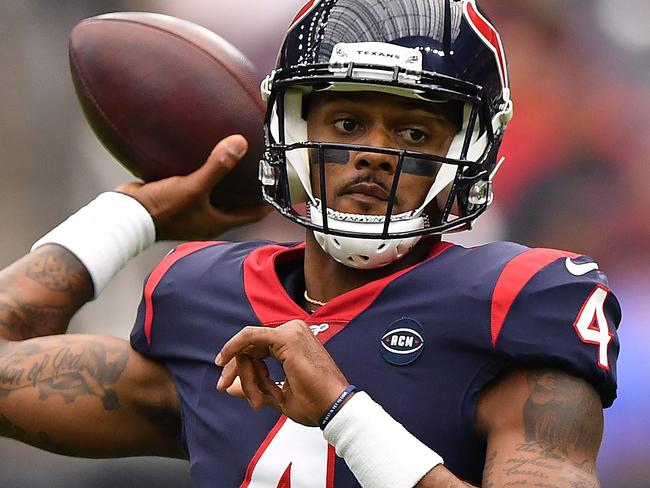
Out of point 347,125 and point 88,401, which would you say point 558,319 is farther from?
point 88,401

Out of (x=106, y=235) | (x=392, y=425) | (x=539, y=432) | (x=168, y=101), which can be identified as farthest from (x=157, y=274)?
(x=539, y=432)

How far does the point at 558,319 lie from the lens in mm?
1555

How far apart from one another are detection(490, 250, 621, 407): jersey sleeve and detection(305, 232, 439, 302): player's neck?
0.21 metres

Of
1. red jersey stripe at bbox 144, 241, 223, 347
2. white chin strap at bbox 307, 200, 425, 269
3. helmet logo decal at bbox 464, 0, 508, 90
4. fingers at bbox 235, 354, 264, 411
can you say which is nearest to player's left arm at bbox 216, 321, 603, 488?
fingers at bbox 235, 354, 264, 411

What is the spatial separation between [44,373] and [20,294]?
0.18 metres

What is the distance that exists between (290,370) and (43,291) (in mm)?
736

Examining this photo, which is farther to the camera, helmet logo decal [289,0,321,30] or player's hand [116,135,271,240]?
player's hand [116,135,271,240]

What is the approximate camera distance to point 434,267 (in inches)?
67.4

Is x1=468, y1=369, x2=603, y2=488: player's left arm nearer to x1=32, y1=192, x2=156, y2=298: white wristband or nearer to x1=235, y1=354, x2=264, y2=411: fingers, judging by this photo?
x1=235, y1=354, x2=264, y2=411: fingers

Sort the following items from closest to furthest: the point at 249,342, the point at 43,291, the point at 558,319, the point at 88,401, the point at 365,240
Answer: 1. the point at 249,342
2. the point at 558,319
3. the point at 365,240
4. the point at 88,401
5. the point at 43,291

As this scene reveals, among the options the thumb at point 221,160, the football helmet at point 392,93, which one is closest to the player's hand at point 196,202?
the thumb at point 221,160

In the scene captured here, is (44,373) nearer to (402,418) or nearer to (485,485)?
(402,418)

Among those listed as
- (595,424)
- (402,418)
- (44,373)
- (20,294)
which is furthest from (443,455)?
(20,294)

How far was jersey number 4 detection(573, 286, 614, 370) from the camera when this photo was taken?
1546mm
